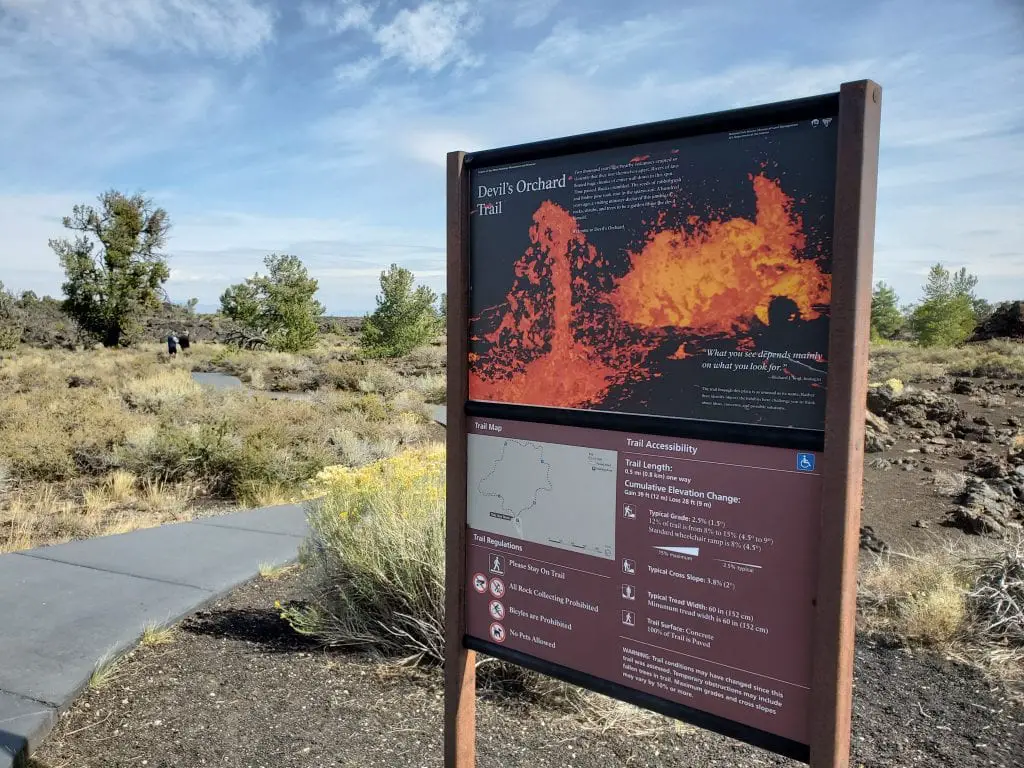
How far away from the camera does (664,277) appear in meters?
2.13

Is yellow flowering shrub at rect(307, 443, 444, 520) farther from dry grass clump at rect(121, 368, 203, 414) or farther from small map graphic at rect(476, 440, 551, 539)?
dry grass clump at rect(121, 368, 203, 414)

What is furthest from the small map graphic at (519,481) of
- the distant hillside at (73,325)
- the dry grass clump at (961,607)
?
the distant hillside at (73,325)

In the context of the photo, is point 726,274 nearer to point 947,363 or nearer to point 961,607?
point 961,607

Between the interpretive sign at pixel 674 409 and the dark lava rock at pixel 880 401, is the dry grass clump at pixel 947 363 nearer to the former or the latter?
the dark lava rock at pixel 880 401

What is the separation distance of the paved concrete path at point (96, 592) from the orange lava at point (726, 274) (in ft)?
10.0

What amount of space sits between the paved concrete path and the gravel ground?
167mm

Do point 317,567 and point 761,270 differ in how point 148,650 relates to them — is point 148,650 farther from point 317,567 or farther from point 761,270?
point 761,270

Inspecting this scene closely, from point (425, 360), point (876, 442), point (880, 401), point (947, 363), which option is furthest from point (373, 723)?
point (947, 363)

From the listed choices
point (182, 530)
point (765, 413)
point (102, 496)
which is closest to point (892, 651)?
point (765, 413)

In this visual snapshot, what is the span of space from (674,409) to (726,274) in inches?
15.2

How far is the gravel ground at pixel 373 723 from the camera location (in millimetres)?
3248

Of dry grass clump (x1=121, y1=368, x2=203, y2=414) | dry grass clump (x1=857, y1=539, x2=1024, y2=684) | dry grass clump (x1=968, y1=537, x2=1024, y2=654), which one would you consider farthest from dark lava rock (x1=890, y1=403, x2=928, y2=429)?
dry grass clump (x1=121, y1=368, x2=203, y2=414)

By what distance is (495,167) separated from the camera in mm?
2545

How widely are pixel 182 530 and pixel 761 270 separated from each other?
5.69 meters
